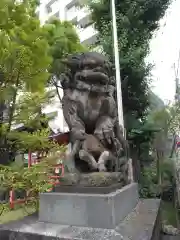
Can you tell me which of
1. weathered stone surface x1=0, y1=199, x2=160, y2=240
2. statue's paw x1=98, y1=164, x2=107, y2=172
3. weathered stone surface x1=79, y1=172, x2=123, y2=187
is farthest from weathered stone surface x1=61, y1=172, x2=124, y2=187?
weathered stone surface x1=0, y1=199, x2=160, y2=240

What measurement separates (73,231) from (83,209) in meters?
0.30

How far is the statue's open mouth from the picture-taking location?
3.65 metres

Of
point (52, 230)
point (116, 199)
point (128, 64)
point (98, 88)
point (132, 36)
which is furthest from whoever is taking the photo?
point (132, 36)

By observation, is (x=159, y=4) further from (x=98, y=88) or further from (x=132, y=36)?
(x=98, y=88)

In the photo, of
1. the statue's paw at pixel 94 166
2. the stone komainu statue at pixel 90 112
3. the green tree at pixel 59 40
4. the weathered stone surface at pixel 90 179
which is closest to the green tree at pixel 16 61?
the stone komainu statue at pixel 90 112

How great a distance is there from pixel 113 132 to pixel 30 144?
72.4 inches

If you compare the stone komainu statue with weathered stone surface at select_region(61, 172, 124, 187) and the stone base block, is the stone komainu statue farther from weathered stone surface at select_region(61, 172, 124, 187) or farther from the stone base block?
the stone base block

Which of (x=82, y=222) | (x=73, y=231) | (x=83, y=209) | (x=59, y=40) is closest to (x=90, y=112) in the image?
(x=83, y=209)

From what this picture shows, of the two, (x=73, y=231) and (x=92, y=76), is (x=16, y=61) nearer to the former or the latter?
(x=92, y=76)

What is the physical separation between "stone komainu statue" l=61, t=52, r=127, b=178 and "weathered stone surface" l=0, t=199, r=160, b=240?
924 millimetres

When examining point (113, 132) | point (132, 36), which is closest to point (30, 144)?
point (113, 132)

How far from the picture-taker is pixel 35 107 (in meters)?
5.14

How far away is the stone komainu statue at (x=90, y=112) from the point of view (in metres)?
3.54

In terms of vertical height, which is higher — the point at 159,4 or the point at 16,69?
the point at 159,4
